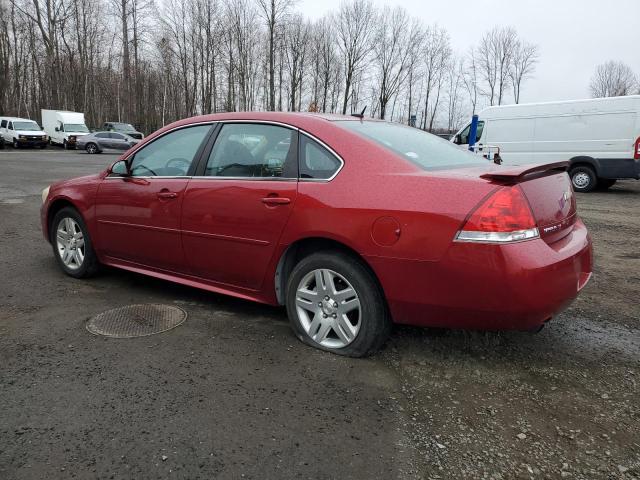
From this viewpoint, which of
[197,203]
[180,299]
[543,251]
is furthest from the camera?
[180,299]

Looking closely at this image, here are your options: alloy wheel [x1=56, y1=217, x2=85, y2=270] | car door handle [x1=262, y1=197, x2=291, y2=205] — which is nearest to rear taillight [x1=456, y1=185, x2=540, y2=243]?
car door handle [x1=262, y1=197, x2=291, y2=205]

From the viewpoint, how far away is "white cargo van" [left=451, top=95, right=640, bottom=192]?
13.1 meters

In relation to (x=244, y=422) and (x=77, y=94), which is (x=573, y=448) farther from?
(x=77, y=94)

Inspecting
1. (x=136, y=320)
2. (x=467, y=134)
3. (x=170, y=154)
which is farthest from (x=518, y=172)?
(x=467, y=134)

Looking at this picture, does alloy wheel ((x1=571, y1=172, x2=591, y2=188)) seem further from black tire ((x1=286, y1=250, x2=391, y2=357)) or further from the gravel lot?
black tire ((x1=286, y1=250, x2=391, y2=357))

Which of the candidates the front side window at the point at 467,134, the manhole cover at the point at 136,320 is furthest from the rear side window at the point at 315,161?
the front side window at the point at 467,134

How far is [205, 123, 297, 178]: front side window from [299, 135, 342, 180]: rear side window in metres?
0.07

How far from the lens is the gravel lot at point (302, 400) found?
2152mm

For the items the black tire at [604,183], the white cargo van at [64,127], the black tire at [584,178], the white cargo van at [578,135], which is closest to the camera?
the white cargo van at [578,135]

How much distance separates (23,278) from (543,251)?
458 centimetres

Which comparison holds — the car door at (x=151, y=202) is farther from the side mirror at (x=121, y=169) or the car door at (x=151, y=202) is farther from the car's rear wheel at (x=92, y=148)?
the car's rear wheel at (x=92, y=148)

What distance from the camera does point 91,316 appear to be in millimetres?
3824

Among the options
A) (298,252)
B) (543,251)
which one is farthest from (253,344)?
(543,251)

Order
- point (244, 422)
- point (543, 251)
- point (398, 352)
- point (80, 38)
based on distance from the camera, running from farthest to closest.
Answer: point (80, 38) → point (398, 352) → point (543, 251) → point (244, 422)
